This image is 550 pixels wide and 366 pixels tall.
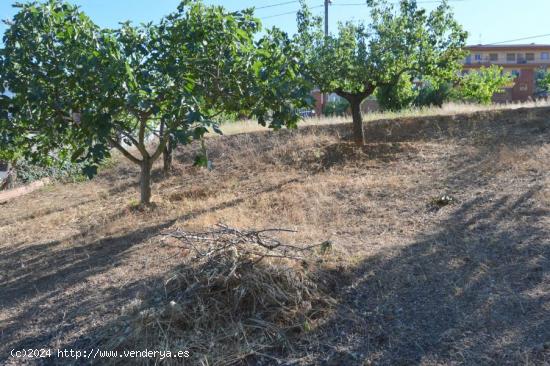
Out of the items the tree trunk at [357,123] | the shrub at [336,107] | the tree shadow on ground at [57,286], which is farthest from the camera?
the shrub at [336,107]

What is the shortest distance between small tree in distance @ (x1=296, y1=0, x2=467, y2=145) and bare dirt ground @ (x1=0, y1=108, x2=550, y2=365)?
1474 millimetres

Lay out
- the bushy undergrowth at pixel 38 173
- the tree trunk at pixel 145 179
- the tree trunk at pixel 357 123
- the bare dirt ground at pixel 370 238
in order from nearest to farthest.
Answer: the bare dirt ground at pixel 370 238 → the tree trunk at pixel 145 179 → the tree trunk at pixel 357 123 → the bushy undergrowth at pixel 38 173

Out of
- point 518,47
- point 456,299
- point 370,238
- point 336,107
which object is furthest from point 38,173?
point 518,47

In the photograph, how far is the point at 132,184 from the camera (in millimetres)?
12000

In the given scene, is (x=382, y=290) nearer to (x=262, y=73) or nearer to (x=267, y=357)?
(x=267, y=357)

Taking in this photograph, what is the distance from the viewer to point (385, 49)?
379 inches

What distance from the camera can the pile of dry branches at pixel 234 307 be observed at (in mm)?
3758

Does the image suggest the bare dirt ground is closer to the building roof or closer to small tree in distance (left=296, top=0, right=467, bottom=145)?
small tree in distance (left=296, top=0, right=467, bottom=145)

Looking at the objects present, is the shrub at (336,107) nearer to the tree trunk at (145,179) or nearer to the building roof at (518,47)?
the tree trunk at (145,179)

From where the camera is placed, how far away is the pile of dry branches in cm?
376

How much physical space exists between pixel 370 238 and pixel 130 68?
9.97ft

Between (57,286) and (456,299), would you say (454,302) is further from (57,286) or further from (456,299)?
(57,286)

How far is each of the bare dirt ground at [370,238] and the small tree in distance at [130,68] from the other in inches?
54.3

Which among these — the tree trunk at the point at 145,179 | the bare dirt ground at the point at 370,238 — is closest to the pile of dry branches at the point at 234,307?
the bare dirt ground at the point at 370,238
